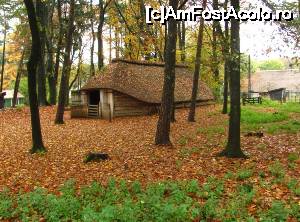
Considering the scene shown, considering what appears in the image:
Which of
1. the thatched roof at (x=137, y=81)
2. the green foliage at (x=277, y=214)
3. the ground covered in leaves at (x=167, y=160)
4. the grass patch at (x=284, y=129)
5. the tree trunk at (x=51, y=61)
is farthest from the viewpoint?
the tree trunk at (x=51, y=61)

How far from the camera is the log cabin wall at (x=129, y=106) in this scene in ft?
88.5

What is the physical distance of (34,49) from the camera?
13.7m

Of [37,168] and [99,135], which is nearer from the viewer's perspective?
[37,168]

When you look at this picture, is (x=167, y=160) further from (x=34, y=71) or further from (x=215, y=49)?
(x=34, y=71)

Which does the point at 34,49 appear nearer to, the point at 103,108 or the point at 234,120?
the point at 234,120

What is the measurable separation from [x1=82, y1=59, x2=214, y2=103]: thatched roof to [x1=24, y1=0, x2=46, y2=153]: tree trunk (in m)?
12.6

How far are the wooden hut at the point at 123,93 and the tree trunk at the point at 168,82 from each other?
10055 mm

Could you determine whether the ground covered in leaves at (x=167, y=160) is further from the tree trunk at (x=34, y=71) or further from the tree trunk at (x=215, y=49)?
the tree trunk at (x=215, y=49)

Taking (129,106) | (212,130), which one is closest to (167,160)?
(212,130)

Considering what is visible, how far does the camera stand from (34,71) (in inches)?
550

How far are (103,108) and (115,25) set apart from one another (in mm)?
14267

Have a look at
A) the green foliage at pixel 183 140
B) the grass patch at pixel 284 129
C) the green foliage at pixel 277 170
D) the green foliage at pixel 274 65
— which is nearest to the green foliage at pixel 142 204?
the green foliage at pixel 277 170

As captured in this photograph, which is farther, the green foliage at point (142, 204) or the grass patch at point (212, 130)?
the grass patch at point (212, 130)

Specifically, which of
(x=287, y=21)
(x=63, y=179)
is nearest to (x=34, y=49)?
(x=63, y=179)
